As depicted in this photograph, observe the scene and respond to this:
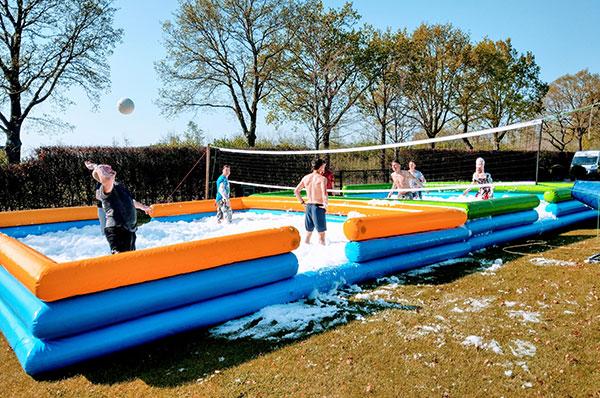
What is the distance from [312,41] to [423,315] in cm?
2031

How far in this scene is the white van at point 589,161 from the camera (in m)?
24.2

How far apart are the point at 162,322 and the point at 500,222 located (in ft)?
20.6

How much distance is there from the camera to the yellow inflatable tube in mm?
3469

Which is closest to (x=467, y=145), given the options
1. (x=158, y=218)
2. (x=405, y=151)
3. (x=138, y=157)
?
(x=405, y=151)

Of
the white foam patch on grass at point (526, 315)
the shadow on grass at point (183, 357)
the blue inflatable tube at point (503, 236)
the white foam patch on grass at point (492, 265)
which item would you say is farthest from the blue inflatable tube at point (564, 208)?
the shadow on grass at point (183, 357)

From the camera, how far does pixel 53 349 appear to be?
340cm

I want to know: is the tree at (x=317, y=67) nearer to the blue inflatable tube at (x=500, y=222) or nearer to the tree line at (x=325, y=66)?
the tree line at (x=325, y=66)

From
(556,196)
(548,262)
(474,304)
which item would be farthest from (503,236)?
(474,304)

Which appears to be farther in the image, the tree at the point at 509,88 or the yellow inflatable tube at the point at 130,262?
the tree at the point at 509,88

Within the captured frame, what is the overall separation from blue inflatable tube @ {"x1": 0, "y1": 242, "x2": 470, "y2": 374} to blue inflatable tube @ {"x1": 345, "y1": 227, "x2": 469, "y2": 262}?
0.47ft

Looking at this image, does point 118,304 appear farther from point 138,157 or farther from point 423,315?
point 138,157

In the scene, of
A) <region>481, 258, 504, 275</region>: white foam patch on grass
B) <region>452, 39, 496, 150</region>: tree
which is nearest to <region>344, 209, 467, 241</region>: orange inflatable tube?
<region>481, 258, 504, 275</region>: white foam patch on grass

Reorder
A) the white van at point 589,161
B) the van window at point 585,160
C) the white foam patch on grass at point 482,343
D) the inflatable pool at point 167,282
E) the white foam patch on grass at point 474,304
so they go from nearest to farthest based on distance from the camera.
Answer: the inflatable pool at point 167,282 → the white foam patch on grass at point 482,343 → the white foam patch on grass at point 474,304 → the white van at point 589,161 → the van window at point 585,160

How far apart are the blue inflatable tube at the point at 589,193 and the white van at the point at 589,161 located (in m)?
20.4
